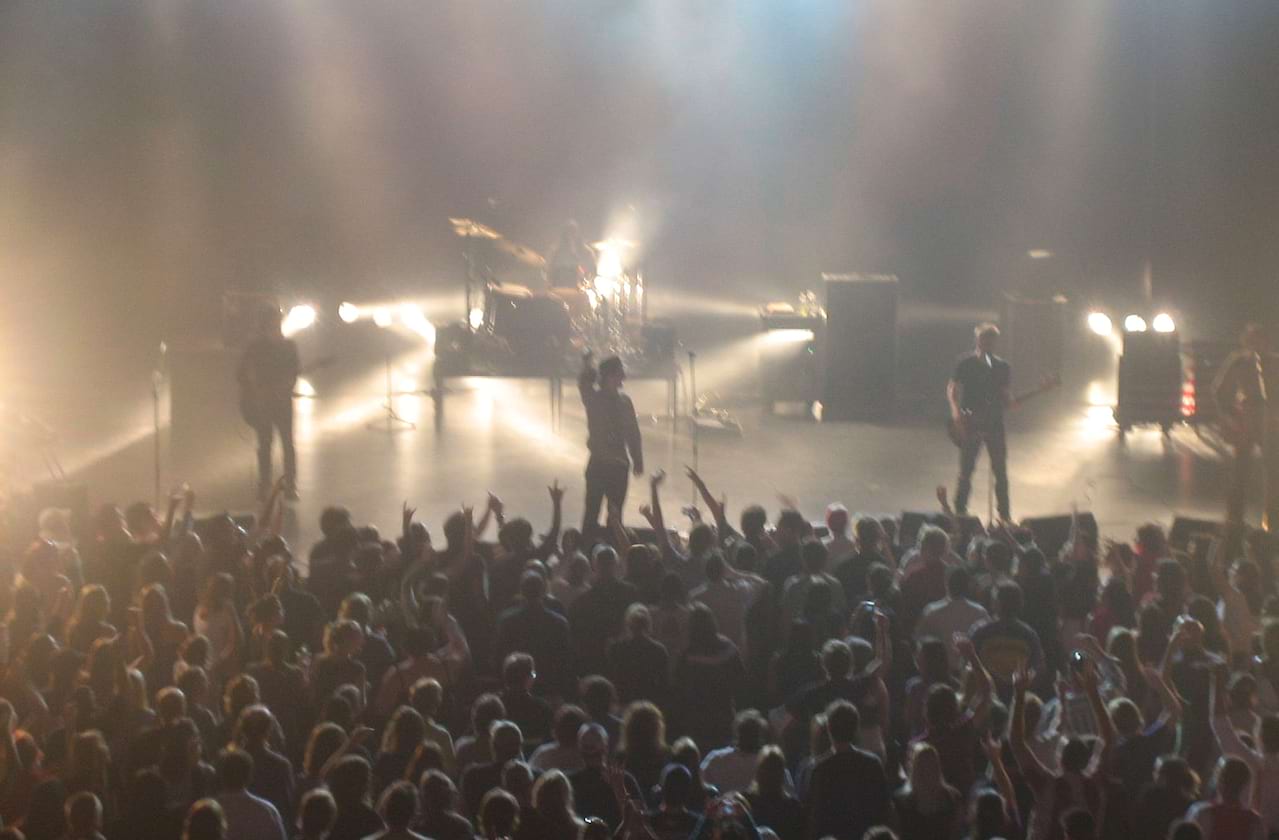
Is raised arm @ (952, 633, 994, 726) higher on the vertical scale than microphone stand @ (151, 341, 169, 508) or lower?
lower

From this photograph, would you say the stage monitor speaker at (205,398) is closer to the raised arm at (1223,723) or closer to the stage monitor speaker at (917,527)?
the stage monitor speaker at (917,527)

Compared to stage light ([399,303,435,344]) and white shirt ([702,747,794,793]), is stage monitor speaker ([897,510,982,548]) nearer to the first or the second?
white shirt ([702,747,794,793])

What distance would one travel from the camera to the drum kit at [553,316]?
14383 millimetres

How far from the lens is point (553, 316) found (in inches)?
567

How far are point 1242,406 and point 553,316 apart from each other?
6.87 meters

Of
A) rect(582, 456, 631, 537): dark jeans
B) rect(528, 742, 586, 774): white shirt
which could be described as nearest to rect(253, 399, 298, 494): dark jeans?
rect(582, 456, 631, 537): dark jeans

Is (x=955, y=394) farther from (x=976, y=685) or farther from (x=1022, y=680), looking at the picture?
(x=1022, y=680)

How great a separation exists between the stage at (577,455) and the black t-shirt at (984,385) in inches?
43.3

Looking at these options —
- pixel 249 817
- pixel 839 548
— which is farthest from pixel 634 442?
pixel 249 817

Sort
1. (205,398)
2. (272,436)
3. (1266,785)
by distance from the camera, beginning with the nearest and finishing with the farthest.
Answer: (1266,785) < (272,436) < (205,398)

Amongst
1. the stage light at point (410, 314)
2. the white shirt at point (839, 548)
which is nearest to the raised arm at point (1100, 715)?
the white shirt at point (839, 548)

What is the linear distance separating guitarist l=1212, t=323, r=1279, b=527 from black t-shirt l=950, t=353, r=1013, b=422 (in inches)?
54.1

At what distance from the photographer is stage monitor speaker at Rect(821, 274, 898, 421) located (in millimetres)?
15195

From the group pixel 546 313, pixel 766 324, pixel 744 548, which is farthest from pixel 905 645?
pixel 766 324
